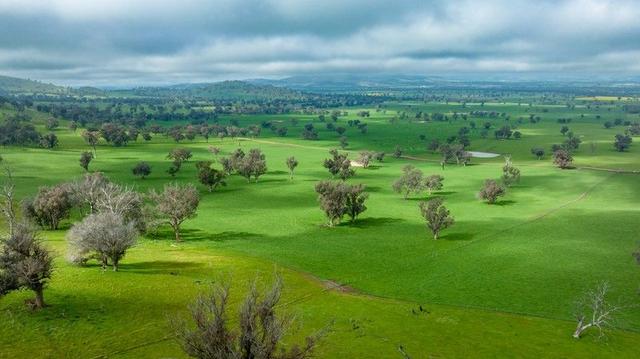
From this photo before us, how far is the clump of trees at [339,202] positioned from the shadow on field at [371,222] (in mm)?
2039

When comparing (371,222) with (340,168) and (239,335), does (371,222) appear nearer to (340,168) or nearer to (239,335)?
(340,168)

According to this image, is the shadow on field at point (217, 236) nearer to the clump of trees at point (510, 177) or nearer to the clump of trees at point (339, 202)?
the clump of trees at point (339, 202)

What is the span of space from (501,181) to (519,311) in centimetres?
10403

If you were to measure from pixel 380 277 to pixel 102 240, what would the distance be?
42.6 meters

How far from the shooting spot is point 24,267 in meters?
58.1


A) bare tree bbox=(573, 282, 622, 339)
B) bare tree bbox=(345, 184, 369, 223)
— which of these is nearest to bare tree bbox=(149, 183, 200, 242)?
bare tree bbox=(345, 184, 369, 223)

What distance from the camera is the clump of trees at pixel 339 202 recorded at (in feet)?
370

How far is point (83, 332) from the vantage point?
56125 millimetres

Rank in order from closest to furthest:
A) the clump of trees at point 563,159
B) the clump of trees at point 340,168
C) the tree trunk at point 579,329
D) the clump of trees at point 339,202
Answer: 1. the tree trunk at point 579,329
2. the clump of trees at point 339,202
3. the clump of trees at point 340,168
4. the clump of trees at point 563,159

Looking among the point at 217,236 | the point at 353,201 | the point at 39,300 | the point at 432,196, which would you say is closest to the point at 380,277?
the point at 353,201

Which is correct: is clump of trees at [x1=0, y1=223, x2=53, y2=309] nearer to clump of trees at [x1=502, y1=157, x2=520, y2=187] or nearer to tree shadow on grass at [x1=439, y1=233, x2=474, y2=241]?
tree shadow on grass at [x1=439, y1=233, x2=474, y2=241]

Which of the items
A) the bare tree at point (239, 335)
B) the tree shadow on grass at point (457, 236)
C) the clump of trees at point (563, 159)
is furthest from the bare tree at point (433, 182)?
the bare tree at point (239, 335)

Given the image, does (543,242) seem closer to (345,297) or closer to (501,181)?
(345,297)

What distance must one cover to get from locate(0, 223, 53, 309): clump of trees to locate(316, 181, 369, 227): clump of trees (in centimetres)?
6224
